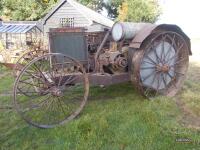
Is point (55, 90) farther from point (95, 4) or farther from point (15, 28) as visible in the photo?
point (95, 4)

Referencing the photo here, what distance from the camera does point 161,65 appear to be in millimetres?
6684

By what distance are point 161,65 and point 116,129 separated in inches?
79.2

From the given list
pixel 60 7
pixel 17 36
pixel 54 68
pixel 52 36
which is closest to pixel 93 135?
pixel 54 68

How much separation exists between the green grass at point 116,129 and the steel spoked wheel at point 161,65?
341 mm

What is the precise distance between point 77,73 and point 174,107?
197 cm

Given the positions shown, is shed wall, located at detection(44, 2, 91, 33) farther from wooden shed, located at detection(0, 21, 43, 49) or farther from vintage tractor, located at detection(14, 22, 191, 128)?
vintage tractor, located at detection(14, 22, 191, 128)

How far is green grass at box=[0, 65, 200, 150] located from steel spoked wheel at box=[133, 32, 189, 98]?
34cm

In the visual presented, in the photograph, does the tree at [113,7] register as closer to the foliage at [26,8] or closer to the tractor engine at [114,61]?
the foliage at [26,8]

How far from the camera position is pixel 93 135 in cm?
512

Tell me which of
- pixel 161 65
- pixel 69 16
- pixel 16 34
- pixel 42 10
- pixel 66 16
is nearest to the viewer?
pixel 161 65

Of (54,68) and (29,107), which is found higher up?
(54,68)

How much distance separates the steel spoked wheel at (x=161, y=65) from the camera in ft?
20.9

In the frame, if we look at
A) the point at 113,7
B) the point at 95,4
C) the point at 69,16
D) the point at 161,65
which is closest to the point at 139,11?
the point at 113,7

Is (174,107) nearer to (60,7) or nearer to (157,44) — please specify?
(157,44)
